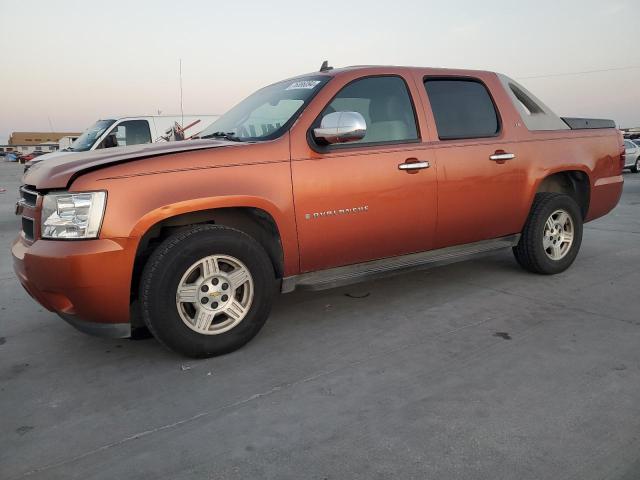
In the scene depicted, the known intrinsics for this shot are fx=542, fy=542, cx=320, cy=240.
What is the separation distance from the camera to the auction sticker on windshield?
152 inches

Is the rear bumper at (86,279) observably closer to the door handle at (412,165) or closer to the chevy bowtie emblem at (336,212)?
the chevy bowtie emblem at (336,212)

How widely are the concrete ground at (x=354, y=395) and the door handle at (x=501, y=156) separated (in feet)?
3.62

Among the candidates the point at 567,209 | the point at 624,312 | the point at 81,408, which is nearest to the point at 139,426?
the point at 81,408

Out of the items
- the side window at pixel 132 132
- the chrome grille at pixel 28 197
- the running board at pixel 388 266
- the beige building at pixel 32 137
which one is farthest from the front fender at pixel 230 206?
the beige building at pixel 32 137

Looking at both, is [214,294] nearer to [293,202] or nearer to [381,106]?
[293,202]

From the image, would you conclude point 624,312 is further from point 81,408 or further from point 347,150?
point 81,408

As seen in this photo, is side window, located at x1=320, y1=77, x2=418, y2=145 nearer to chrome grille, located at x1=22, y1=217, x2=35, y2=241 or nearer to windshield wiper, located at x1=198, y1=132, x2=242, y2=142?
windshield wiper, located at x1=198, y1=132, x2=242, y2=142

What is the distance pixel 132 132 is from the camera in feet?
41.0

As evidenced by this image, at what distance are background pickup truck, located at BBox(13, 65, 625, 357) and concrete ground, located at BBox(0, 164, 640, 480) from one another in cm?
35

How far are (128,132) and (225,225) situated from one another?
997 cm

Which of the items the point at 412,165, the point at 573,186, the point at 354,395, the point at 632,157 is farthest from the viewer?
the point at 632,157

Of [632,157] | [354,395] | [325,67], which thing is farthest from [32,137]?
[354,395]

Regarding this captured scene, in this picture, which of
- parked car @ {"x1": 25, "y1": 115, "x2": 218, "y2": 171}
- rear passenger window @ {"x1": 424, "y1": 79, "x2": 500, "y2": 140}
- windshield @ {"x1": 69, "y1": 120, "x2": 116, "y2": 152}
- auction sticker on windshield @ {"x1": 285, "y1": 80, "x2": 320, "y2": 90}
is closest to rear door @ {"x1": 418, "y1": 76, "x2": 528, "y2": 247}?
rear passenger window @ {"x1": 424, "y1": 79, "x2": 500, "y2": 140}

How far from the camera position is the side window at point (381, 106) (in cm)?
385
